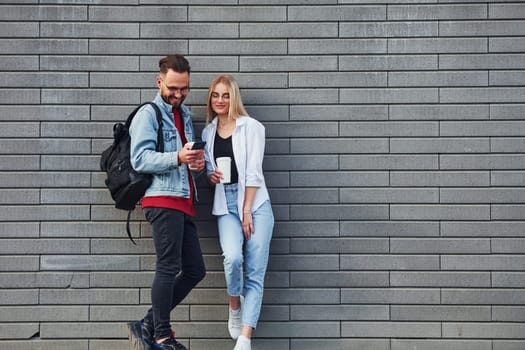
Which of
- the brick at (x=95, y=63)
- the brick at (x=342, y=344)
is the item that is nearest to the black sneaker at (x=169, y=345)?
the brick at (x=342, y=344)

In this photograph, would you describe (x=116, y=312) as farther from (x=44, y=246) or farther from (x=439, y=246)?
(x=439, y=246)

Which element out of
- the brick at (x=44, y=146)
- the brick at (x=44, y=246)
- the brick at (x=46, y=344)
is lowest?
the brick at (x=46, y=344)

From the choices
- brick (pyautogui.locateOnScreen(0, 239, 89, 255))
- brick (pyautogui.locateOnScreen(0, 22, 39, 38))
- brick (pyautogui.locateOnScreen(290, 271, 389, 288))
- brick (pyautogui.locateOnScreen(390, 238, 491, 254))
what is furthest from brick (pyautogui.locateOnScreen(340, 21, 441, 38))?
brick (pyautogui.locateOnScreen(0, 239, 89, 255))

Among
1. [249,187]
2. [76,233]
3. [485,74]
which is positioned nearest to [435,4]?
[485,74]

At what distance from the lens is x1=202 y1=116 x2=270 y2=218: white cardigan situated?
460cm

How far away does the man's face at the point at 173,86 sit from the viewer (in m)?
4.40

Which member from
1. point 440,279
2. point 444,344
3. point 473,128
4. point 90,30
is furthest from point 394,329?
point 90,30

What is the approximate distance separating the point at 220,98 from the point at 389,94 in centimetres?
126

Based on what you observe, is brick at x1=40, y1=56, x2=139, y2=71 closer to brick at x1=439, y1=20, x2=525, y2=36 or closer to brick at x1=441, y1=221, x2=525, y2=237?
brick at x1=439, y1=20, x2=525, y2=36

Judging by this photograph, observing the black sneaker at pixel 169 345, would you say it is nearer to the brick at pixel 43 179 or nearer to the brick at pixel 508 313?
the brick at pixel 43 179

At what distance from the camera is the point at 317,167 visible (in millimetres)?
4941

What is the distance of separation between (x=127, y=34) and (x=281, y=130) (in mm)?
1329

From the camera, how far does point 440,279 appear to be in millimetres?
4926

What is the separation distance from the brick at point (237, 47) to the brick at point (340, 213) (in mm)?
1167
